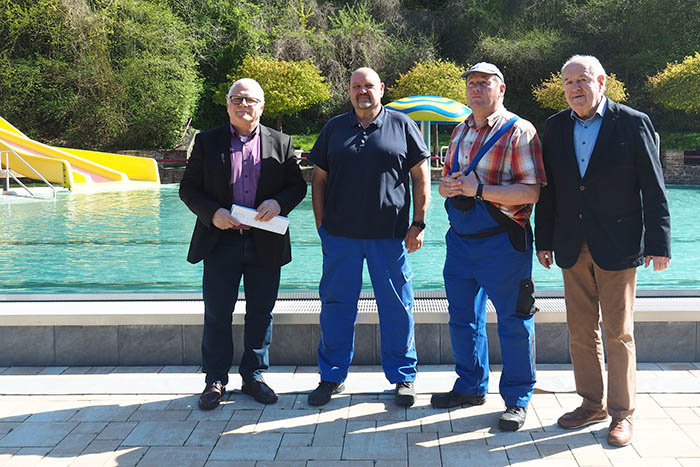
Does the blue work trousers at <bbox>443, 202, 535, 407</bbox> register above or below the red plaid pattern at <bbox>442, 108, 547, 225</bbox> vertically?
below

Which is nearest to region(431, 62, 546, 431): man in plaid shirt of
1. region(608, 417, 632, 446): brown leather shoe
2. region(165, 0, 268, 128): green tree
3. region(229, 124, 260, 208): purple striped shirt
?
region(608, 417, 632, 446): brown leather shoe

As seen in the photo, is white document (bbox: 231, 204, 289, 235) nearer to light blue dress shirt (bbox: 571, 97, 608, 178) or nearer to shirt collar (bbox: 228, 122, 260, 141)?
shirt collar (bbox: 228, 122, 260, 141)

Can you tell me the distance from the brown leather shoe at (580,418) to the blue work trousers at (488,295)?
0.58 feet

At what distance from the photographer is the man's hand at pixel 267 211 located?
10.5 ft

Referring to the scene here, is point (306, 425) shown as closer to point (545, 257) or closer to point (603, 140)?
point (545, 257)

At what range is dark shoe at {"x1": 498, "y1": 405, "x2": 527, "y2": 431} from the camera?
289cm

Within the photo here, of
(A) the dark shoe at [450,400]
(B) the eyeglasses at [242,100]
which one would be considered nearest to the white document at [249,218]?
(B) the eyeglasses at [242,100]

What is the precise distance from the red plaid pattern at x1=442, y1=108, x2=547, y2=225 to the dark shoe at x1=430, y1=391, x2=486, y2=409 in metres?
0.86

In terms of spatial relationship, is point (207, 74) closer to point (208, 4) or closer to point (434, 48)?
point (208, 4)

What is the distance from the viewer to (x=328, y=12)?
29172 millimetres

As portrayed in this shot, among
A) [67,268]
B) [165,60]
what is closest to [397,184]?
[67,268]

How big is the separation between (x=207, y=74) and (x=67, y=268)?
21427 millimetres

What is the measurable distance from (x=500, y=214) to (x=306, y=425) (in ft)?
4.09

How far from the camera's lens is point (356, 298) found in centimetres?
334
